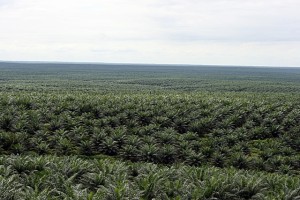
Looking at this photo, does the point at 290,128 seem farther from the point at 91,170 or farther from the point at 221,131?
the point at 91,170

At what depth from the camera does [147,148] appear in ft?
63.1

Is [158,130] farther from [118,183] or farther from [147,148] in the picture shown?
[118,183]

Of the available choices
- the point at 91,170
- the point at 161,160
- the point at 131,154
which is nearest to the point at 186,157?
the point at 161,160

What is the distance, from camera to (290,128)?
24.8 m

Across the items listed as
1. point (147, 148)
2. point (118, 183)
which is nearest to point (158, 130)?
→ point (147, 148)

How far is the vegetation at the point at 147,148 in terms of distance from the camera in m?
11.8

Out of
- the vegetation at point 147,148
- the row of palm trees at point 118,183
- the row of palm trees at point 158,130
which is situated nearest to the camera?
the row of palm trees at point 118,183

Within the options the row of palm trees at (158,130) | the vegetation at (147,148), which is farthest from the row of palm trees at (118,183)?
the row of palm trees at (158,130)

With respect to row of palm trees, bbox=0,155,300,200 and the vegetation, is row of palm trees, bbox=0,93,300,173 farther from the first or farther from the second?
row of palm trees, bbox=0,155,300,200

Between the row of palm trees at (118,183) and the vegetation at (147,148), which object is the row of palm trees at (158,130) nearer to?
the vegetation at (147,148)

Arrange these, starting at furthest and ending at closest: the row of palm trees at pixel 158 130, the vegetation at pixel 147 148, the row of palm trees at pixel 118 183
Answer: the row of palm trees at pixel 158 130
the vegetation at pixel 147 148
the row of palm trees at pixel 118 183

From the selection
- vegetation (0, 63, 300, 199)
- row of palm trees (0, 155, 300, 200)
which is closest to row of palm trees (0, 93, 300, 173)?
vegetation (0, 63, 300, 199)

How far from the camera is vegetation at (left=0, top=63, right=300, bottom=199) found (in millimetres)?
11797

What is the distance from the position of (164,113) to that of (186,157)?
24.0ft
